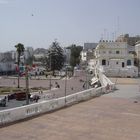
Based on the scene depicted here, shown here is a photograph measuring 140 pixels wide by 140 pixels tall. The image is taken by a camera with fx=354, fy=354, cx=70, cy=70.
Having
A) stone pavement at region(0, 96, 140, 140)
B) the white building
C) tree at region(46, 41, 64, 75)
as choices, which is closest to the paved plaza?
stone pavement at region(0, 96, 140, 140)

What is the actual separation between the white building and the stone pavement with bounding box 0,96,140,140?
47606 millimetres

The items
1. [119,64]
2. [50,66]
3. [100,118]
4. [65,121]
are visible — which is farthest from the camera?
[50,66]

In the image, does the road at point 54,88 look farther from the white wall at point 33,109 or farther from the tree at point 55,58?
the tree at point 55,58

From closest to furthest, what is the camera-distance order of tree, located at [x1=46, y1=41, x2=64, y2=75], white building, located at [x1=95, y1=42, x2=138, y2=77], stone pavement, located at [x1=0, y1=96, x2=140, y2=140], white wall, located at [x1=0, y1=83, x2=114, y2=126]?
stone pavement, located at [x1=0, y1=96, x2=140, y2=140] → white wall, located at [x1=0, y1=83, x2=114, y2=126] → white building, located at [x1=95, y1=42, x2=138, y2=77] → tree, located at [x1=46, y1=41, x2=64, y2=75]

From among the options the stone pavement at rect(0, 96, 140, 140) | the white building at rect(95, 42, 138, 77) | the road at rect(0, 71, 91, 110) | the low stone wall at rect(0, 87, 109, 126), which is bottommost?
the road at rect(0, 71, 91, 110)

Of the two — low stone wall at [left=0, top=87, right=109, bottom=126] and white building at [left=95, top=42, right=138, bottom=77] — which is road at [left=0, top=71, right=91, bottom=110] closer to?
white building at [left=95, top=42, right=138, bottom=77]

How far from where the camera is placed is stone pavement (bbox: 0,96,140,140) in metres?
14.7

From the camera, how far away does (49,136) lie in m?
14.5

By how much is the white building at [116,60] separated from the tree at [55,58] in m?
34.4

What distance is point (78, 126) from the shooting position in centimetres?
1703

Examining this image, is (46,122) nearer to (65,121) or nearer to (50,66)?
(65,121)

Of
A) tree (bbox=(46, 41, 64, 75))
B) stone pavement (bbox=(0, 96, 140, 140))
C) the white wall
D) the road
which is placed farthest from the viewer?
tree (bbox=(46, 41, 64, 75))

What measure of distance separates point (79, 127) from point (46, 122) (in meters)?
1.88

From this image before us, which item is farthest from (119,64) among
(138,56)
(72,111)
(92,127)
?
(92,127)
